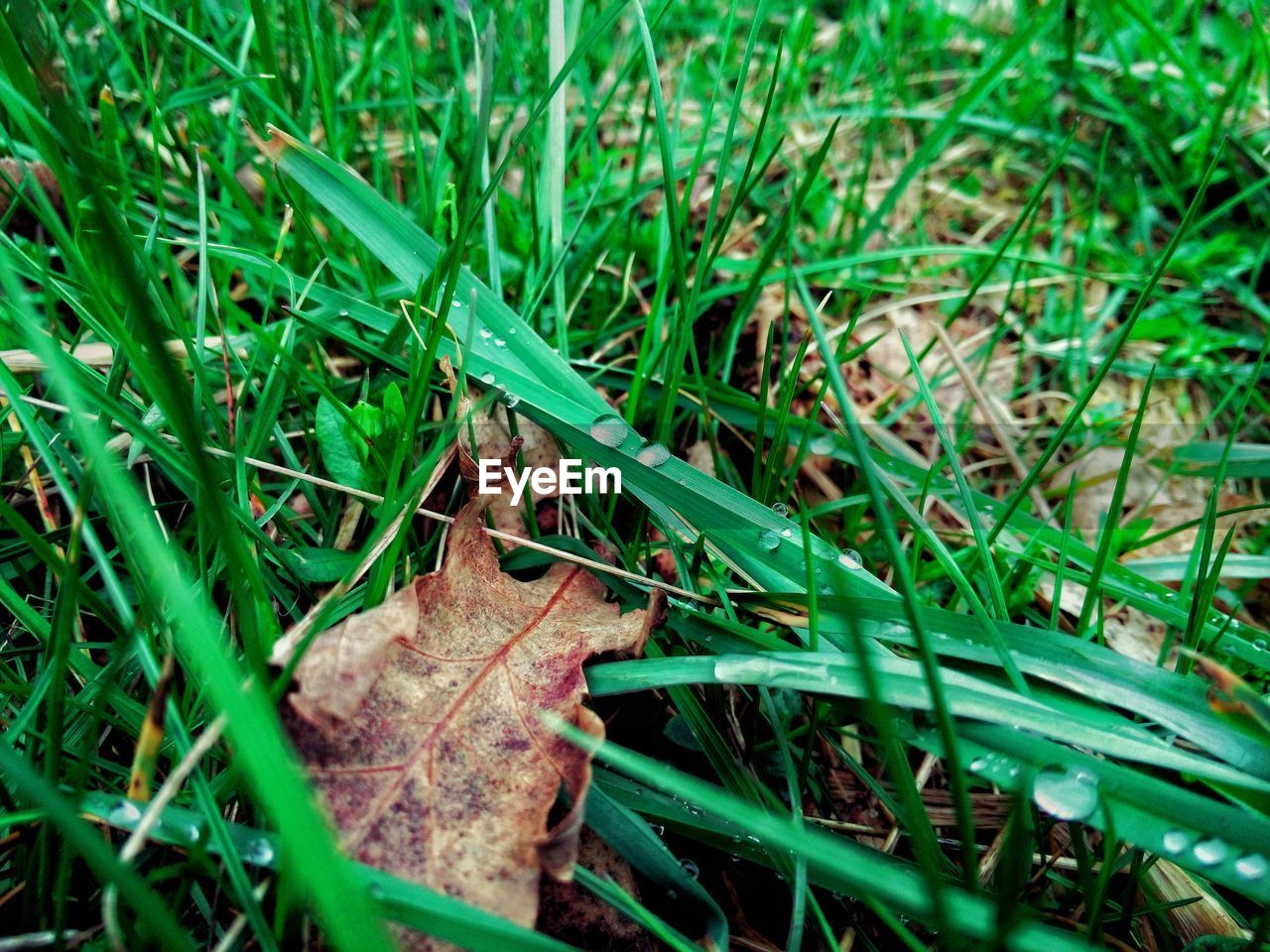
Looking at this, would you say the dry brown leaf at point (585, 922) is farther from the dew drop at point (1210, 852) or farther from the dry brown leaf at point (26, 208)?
the dry brown leaf at point (26, 208)

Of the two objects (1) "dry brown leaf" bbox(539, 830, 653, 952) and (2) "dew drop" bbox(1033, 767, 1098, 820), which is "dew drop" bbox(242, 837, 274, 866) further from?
(2) "dew drop" bbox(1033, 767, 1098, 820)

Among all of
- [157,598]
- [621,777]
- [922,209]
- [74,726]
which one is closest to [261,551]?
[157,598]

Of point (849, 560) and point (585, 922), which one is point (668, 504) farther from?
point (585, 922)

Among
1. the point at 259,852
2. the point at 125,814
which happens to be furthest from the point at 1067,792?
the point at 125,814

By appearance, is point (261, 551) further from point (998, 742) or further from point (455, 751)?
point (998, 742)

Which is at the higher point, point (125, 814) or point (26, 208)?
point (26, 208)

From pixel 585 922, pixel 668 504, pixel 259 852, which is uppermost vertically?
pixel 668 504

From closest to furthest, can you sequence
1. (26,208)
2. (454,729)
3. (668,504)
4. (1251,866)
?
(1251,866) < (454,729) < (668,504) < (26,208)
